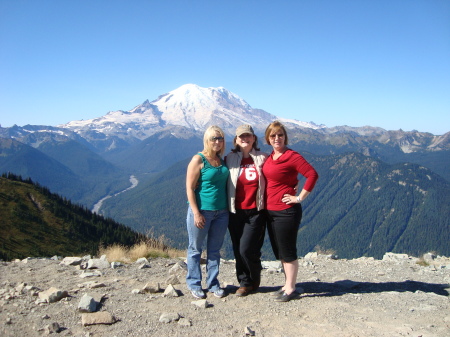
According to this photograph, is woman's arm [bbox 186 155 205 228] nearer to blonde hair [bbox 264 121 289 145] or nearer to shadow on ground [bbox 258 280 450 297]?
blonde hair [bbox 264 121 289 145]

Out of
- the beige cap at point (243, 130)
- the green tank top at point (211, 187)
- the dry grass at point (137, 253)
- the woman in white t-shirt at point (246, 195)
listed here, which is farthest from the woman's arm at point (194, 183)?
the dry grass at point (137, 253)

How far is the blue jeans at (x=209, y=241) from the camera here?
307 inches

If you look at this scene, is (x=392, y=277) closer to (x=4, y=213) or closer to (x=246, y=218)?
(x=246, y=218)

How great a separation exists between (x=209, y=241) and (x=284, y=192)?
6.86 ft

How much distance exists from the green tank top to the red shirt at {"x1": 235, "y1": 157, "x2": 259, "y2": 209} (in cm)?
31

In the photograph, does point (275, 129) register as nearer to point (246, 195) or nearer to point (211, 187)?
point (246, 195)

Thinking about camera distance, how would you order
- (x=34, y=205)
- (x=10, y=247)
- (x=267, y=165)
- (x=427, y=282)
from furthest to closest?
(x=34, y=205) < (x=10, y=247) < (x=427, y=282) < (x=267, y=165)

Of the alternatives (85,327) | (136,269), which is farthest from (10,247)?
(85,327)

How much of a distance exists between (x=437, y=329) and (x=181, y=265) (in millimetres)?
6917

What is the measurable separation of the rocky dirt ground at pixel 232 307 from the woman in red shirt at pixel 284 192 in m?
1.03

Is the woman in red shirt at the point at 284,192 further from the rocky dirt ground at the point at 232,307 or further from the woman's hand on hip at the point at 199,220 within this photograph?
the woman's hand on hip at the point at 199,220

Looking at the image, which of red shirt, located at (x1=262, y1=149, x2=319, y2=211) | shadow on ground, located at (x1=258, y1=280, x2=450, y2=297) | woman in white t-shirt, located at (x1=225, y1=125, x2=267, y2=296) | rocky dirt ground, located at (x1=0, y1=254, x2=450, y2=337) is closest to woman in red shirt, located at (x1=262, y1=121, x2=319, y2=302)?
red shirt, located at (x1=262, y1=149, x2=319, y2=211)

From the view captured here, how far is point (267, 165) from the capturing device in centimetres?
761

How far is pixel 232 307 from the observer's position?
7.44 metres
